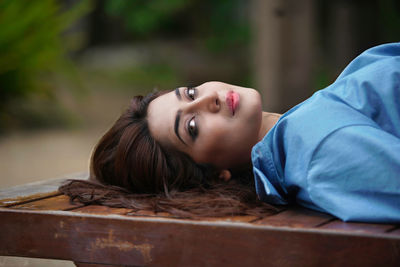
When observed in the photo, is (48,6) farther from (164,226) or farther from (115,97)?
(164,226)

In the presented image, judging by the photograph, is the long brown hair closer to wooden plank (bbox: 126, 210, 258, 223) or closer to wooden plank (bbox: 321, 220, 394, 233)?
wooden plank (bbox: 126, 210, 258, 223)

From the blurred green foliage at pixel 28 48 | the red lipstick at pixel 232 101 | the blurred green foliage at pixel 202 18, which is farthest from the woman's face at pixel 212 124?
the blurred green foliage at pixel 202 18

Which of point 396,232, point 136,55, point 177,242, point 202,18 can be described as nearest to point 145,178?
point 177,242

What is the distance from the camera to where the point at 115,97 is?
9039 mm

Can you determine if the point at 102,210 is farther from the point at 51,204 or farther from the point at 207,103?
the point at 207,103

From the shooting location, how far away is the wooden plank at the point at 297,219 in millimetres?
1664

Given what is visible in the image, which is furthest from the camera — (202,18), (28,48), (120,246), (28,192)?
(202,18)

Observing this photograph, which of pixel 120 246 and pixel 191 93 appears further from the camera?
pixel 191 93

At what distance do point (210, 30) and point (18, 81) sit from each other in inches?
189

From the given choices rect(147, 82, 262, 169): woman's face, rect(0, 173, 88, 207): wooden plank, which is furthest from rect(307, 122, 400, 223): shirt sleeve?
rect(0, 173, 88, 207): wooden plank

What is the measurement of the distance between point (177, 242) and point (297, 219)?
14.6 inches

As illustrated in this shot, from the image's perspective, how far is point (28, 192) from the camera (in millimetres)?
2381

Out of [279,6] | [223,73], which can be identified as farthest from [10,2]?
[223,73]

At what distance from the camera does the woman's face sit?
204cm
